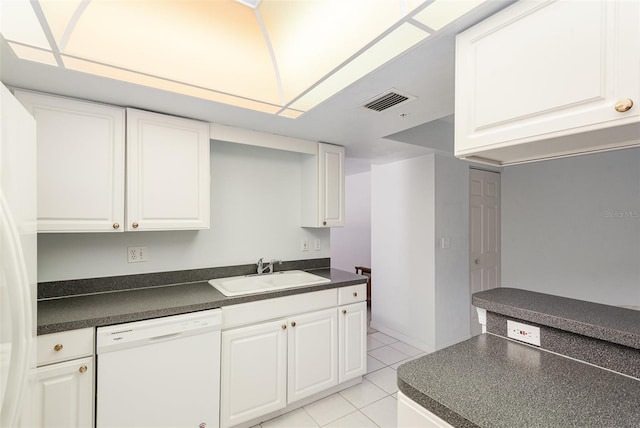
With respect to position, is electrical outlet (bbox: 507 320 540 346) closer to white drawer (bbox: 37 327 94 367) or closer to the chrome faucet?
the chrome faucet

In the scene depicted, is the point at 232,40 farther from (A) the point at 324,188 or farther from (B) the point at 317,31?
(A) the point at 324,188

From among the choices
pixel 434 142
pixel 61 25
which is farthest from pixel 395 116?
pixel 61 25

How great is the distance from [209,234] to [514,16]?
226cm

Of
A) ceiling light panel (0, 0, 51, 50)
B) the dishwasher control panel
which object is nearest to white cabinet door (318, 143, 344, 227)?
the dishwasher control panel

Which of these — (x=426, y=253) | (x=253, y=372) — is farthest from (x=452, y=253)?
(x=253, y=372)

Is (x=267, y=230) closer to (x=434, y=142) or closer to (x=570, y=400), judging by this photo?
(x=434, y=142)

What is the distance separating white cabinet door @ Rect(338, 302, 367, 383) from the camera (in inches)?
91.9

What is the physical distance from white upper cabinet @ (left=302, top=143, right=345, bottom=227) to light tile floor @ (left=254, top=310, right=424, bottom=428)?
1.41m

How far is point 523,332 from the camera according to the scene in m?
1.24

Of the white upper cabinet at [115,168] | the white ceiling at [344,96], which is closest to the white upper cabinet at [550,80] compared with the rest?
the white ceiling at [344,96]

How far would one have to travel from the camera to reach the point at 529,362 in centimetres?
107

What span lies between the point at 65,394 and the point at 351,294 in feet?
5.93

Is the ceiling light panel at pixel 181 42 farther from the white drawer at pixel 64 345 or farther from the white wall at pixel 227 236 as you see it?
the white drawer at pixel 64 345

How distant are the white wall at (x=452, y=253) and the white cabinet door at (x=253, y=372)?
180cm
